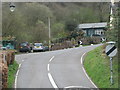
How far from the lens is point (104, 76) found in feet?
35.8

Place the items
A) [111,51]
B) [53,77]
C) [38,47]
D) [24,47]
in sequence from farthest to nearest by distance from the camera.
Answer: [38,47], [24,47], [53,77], [111,51]

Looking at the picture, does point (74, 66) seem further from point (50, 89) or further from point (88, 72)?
point (50, 89)

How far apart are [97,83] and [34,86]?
8.17 feet

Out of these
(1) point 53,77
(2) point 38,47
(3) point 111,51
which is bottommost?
(1) point 53,77

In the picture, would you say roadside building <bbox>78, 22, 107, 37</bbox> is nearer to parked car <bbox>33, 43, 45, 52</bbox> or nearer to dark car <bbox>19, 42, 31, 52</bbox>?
parked car <bbox>33, 43, 45, 52</bbox>

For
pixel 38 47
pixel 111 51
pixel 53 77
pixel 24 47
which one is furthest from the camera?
pixel 38 47

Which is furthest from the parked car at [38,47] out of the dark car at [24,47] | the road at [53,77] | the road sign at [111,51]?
the road sign at [111,51]

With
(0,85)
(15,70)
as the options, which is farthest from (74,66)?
(0,85)

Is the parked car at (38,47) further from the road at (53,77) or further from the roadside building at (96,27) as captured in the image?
the road at (53,77)

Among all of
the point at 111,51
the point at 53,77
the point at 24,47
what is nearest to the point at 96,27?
the point at 24,47

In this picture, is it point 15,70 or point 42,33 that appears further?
point 42,33

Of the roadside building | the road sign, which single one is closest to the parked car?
the roadside building

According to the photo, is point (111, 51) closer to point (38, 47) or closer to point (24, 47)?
point (24, 47)

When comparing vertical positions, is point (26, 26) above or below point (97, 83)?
above
